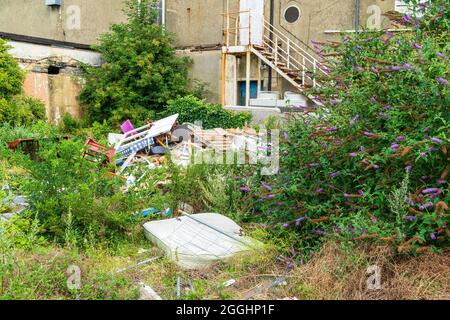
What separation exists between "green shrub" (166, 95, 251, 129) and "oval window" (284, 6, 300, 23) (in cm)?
369

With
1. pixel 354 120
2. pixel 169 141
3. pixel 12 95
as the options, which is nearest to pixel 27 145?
pixel 169 141

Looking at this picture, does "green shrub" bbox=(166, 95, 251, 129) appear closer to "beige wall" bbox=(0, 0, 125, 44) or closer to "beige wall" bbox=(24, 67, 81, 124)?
"beige wall" bbox=(24, 67, 81, 124)

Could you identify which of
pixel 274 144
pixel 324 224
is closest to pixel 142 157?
pixel 274 144

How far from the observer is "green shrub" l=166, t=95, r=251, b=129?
1361 cm

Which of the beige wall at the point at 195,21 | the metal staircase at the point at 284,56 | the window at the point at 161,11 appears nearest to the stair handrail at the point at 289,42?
the metal staircase at the point at 284,56

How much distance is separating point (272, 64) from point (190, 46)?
3681mm

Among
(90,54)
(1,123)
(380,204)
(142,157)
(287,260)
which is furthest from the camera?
(90,54)

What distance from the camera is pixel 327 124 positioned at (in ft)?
17.2

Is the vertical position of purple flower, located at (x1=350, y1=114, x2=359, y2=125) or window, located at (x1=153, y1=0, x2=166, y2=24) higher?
window, located at (x1=153, y1=0, x2=166, y2=24)

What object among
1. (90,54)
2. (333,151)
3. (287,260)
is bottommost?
(287,260)

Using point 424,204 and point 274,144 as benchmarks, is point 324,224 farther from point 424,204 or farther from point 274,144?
point 274,144

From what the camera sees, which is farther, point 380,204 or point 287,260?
point 287,260

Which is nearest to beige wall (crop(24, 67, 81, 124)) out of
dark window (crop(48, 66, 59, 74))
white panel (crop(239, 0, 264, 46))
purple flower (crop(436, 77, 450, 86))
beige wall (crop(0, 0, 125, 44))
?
dark window (crop(48, 66, 59, 74))

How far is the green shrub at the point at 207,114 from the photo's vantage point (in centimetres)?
1361
